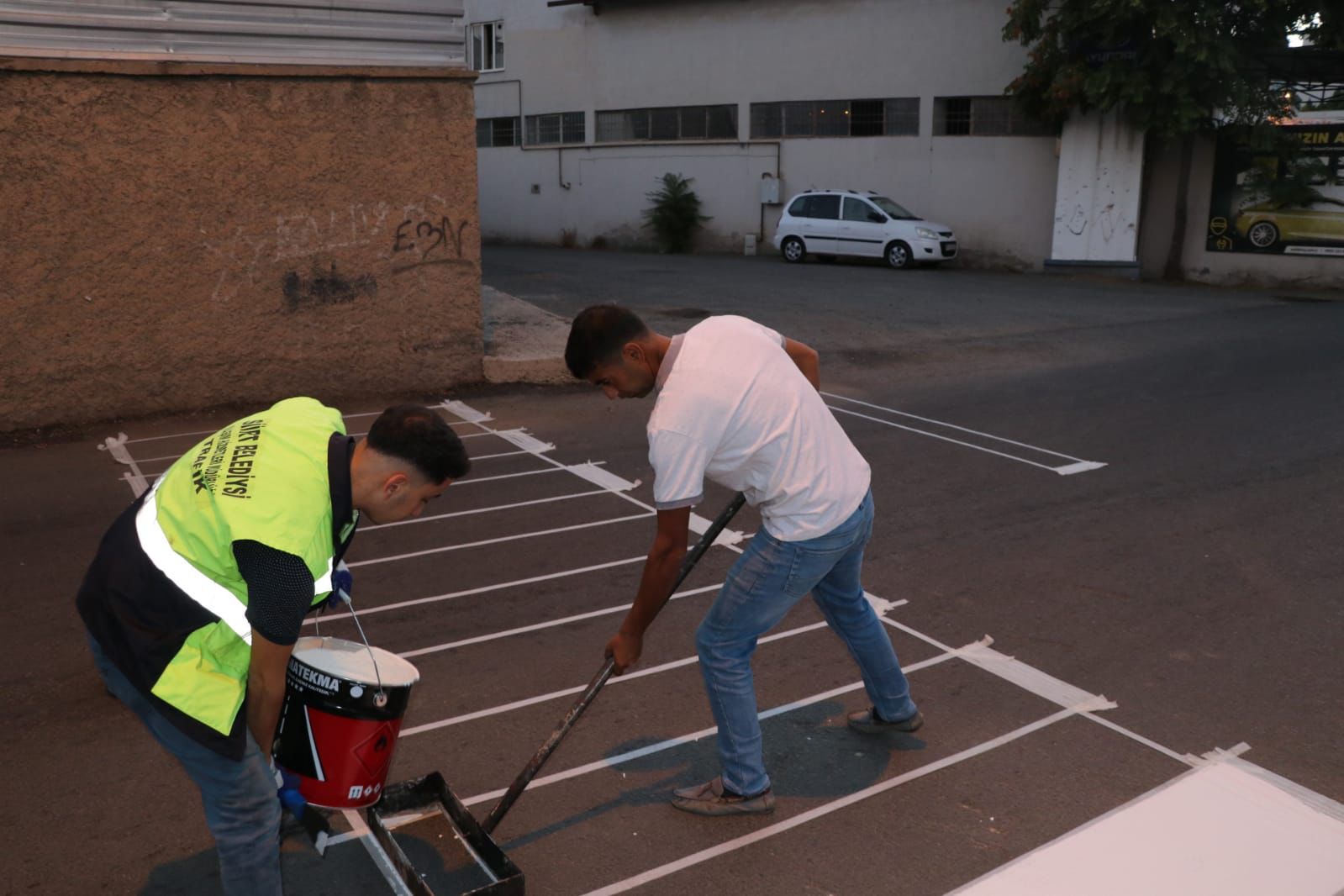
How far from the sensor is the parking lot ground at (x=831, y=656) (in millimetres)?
3820

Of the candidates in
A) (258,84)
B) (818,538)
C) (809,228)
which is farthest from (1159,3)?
(818,538)

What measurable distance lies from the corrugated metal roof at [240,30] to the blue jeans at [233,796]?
727 cm

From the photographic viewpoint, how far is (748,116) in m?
27.5

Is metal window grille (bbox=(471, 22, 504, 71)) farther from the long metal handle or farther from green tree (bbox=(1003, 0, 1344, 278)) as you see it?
the long metal handle

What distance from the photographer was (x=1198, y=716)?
4.67m

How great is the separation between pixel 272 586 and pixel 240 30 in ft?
26.1

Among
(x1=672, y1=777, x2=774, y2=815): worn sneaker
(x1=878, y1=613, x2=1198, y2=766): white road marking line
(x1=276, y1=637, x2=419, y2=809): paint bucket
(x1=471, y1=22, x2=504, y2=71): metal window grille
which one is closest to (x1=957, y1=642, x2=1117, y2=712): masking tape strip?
(x1=878, y1=613, x2=1198, y2=766): white road marking line

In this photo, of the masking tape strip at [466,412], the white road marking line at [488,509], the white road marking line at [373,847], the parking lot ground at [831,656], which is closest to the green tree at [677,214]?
the masking tape strip at [466,412]

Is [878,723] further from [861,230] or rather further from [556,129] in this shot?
[556,129]

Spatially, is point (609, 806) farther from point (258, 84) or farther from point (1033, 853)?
point (258, 84)

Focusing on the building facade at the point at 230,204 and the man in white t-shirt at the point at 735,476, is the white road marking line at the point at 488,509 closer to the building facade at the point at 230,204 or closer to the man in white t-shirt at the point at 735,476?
the building facade at the point at 230,204

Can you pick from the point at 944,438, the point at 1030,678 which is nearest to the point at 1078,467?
the point at 944,438

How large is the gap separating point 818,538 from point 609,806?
4.06ft

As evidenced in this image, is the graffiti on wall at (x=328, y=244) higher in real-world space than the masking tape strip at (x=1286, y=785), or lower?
higher
